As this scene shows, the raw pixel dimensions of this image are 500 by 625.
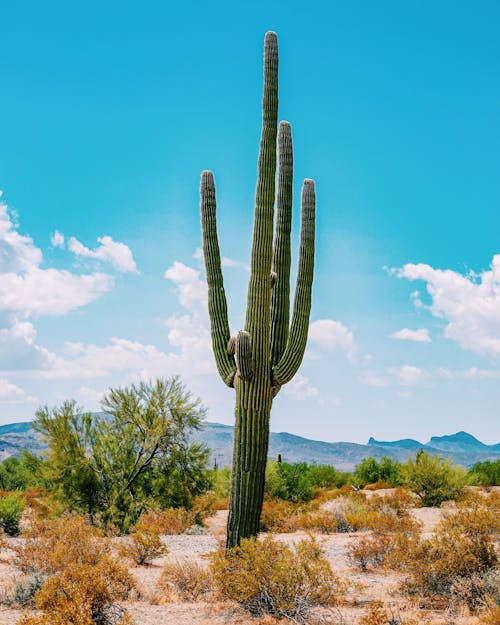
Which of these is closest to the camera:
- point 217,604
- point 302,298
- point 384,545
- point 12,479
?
point 217,604

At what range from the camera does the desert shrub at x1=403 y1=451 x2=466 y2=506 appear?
2472 cm

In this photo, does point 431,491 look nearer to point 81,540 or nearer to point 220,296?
point 220,296

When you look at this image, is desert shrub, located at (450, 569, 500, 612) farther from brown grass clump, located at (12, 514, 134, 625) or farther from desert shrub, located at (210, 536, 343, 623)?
brown grass clump, located at (12, 514, 134, 625)

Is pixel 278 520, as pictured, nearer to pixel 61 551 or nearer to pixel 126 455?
pixel 126 455

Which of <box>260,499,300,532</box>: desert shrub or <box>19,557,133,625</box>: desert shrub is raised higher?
<box>19,557,133,625</box>: desert shrub

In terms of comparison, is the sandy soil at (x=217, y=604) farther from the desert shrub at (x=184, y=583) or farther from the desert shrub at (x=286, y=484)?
the desert shrub at (x=286, y=484)

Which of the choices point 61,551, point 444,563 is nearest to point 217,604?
point 61,551

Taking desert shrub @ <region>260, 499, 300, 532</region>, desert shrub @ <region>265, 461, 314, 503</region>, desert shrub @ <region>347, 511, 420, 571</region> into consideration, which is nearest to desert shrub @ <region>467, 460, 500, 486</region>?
desert shrub @ <region>265, 461, 314, 503</region>

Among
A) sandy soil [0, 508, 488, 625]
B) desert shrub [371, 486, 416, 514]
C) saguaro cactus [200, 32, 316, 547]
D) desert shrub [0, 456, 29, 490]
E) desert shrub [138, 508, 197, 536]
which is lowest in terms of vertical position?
desert shrub [0, 456, 29, 490]

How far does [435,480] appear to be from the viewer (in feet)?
81.9

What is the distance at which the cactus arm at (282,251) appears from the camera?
12633 mm

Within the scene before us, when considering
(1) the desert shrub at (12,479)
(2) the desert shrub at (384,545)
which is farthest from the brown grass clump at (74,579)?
(1) the desert shrub at (12,479)

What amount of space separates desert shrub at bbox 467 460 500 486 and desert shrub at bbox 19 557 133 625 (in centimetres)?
2624

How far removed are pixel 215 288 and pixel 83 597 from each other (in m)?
6.11
